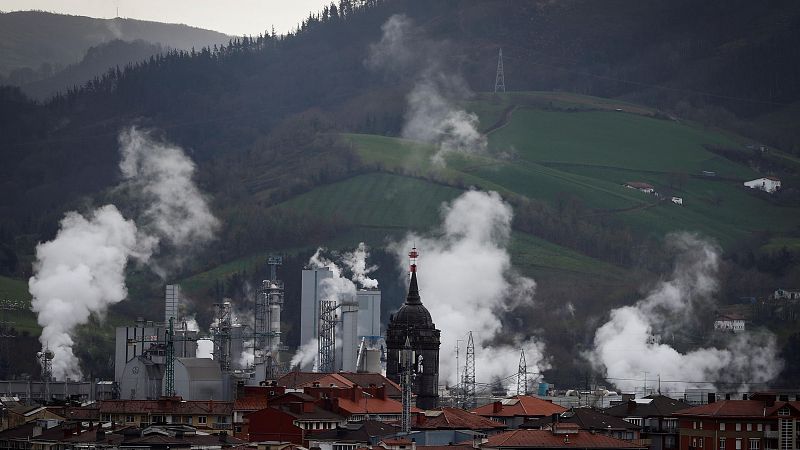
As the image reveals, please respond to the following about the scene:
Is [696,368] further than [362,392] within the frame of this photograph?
Yes

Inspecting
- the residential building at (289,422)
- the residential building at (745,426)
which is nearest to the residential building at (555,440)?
the residential building at (745,426)

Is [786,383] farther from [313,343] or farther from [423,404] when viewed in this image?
[423,404]

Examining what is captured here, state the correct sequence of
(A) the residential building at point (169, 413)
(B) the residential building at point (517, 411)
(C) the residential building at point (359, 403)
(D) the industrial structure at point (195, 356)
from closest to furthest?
(C) the residential building at point (359, 403) < (A) the residential building at point (169, 413) < (B) the residential building at point (517, 411) < (D) the industrial structure at point (195, 356)

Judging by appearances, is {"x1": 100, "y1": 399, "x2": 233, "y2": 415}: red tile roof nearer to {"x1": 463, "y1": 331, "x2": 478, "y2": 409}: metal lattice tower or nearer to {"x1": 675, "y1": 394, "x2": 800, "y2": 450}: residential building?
{"x1": 463, "y1": 331, "x2": 478, "y2": 409}: metal lattice tower

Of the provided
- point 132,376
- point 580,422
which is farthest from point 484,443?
point 132,376

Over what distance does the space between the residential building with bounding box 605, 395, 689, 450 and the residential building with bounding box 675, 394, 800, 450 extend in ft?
8.77

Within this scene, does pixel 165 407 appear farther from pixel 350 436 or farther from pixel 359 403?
pixel 350 436

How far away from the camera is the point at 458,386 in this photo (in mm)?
185750

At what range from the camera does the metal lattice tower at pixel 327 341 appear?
173 meters

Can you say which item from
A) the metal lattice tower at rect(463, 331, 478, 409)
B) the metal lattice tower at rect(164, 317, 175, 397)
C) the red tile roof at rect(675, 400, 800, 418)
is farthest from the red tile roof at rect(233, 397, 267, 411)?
the red tile roof at rect(675, 400, 800, 418)

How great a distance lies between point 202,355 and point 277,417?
66601 millimetres

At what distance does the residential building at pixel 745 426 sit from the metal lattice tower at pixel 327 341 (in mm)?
61163

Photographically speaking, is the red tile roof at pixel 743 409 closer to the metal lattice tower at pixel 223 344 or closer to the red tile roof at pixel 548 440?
the red tile roof at pixel 548 440

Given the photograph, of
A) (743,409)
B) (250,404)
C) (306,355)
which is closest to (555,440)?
(743,409)
